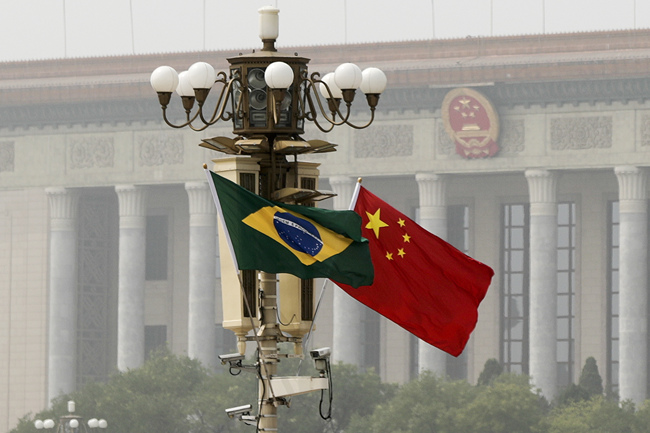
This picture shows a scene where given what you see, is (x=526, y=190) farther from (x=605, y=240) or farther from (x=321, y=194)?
(x=321, y=194)

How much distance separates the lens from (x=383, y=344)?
281 feet

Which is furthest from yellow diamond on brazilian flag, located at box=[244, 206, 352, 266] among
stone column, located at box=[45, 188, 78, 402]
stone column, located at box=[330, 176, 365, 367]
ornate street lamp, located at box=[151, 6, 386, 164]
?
stone column, located at box=[45, 188, 78, 402]

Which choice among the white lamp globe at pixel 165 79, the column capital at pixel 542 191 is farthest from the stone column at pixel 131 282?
→ the white lamp globe at pixel 165 79

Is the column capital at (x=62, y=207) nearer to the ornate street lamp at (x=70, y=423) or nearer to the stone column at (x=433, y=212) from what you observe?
the stone column at (x=433, y=212)

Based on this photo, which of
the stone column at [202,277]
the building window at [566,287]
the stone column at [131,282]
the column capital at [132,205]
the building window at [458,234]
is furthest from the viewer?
the column capital at [132,205]

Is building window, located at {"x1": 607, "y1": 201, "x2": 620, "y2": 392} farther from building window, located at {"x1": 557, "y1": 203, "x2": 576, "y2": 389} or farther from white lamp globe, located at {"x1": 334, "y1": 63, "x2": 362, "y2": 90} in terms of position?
white lamp globe, located at {"x1": 334, "y1": 63, "x2": 362, "y2": 90}

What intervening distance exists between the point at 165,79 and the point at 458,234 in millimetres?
60574

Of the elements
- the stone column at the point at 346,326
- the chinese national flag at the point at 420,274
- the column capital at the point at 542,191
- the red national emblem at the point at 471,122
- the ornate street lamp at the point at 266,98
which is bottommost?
the stone column at the point at 346,326

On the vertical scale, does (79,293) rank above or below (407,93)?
below

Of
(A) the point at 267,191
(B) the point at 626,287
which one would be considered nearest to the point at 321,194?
(A) the point at 267,191

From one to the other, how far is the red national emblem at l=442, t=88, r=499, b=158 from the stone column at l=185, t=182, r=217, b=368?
1089 centimetres

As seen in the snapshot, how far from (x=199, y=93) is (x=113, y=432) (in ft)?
142

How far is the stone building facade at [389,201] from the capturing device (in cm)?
7731

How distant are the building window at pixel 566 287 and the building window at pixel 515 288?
1.37 meters
